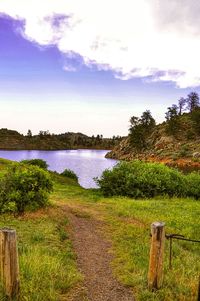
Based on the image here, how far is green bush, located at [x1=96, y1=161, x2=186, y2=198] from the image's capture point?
28.8 meters

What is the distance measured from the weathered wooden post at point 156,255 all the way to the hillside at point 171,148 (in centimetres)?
7223

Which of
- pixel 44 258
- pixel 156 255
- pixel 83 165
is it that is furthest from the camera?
pixel 83 165

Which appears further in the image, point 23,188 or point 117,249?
point 23,188

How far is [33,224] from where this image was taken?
50.9 ft

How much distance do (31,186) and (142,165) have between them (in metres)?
15.6

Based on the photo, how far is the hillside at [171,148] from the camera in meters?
93.1

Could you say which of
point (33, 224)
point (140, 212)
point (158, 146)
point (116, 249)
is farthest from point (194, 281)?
point (158, 146)

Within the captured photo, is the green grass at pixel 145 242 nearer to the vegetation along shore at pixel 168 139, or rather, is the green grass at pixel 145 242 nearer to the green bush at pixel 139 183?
the green bush at pixel 139 183

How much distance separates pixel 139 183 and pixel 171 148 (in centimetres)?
8884

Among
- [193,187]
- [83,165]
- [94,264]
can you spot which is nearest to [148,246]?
[94,264]

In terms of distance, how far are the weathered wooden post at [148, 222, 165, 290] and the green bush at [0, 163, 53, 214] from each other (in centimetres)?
970

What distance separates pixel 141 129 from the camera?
5659 inches

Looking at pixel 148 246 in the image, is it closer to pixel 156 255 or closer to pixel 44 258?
pixel 156 255

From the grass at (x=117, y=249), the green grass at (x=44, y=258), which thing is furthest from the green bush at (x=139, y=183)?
the green grass at (x=44, y=258)
